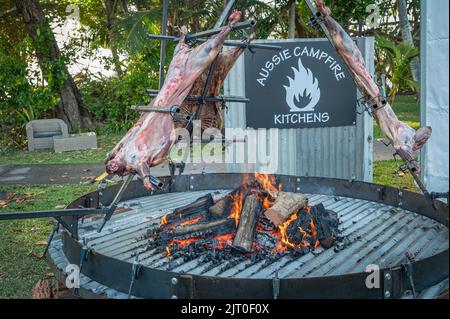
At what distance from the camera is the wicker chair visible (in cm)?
1297

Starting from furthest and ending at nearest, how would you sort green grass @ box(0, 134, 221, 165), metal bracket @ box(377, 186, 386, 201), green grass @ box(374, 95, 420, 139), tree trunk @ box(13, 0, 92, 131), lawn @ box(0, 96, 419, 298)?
tree trunk @ box(13, 0, 92, 131) < green grass @ box(374, 95, 420, 139) < green grass @ box(0, 134, 221, 165) < metal bracket @ box(377, 186, 386, 201) < lawn @ box(0, 96, 419, 298)

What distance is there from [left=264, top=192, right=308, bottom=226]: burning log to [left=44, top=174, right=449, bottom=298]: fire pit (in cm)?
18

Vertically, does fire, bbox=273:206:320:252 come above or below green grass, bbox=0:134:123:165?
below

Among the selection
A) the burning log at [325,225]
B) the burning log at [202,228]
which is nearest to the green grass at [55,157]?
the burning log at [202,228]

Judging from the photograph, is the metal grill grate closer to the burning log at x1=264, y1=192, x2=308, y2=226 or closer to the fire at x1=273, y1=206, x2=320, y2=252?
the fire at x1=273, y1=206, x2=320, y2=252

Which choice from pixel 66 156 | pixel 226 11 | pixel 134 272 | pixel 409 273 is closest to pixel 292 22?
pixel 66 156

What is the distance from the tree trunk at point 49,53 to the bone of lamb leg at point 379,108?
38.6 ft

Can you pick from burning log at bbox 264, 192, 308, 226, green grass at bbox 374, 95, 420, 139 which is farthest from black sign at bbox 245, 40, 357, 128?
green grass at bbox 374, 95, 420, 139

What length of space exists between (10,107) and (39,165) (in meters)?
3.98

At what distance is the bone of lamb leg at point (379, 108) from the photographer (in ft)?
12.9

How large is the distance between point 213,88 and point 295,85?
2.71 metres

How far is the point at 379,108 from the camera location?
159 inches
